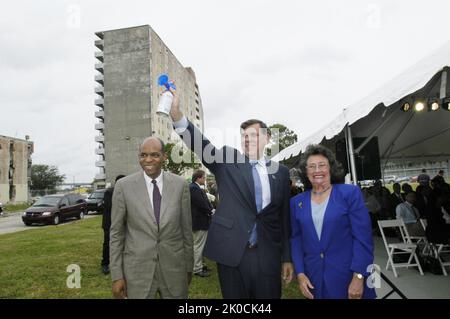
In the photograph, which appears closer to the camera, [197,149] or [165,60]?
[197,149]

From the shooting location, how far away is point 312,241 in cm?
229

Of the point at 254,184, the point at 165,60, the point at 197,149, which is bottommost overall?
the point at 254,184

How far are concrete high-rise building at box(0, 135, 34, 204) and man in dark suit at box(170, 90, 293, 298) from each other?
189 feet

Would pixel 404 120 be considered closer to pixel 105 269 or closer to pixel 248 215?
pixel 248 215

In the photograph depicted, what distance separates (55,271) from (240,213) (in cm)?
622

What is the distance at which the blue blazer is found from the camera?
220cm

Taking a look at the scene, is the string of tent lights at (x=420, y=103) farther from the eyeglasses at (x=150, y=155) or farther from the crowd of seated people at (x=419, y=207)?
the eyeglasses at (x=150, y=155)

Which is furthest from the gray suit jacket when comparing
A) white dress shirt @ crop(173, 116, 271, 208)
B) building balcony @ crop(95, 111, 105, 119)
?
building balcony @ crop(95, 111, 105, 119)

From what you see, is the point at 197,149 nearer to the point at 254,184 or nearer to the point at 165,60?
the point at 254,184

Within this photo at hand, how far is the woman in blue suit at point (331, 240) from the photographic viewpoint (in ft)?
7.20
